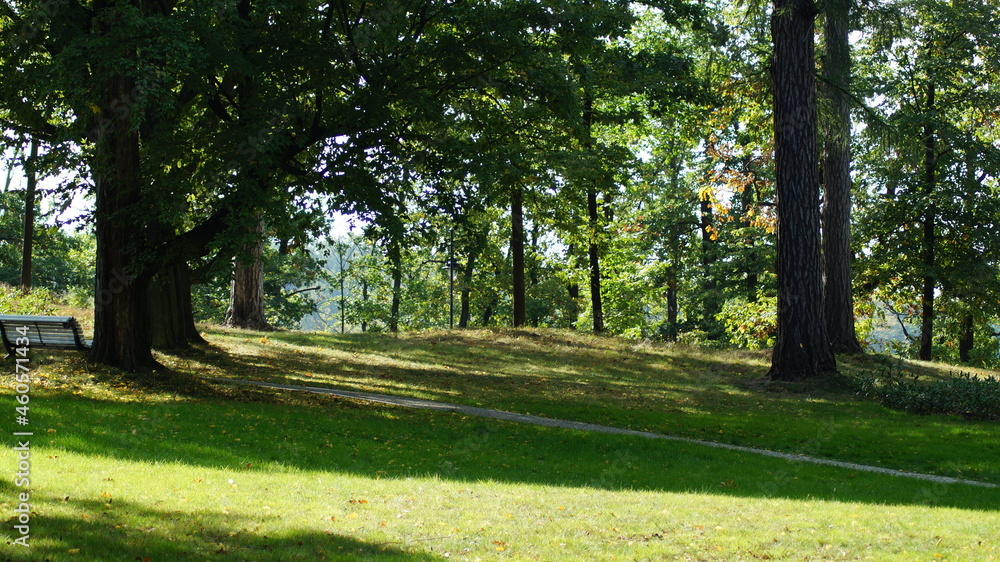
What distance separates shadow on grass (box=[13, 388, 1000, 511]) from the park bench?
8.96 ft

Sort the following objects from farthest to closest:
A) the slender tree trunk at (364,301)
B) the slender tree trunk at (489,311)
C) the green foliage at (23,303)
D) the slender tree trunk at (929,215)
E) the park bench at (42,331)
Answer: the slender tree trunk at (364,301) < the slender tree trunk at (489,311) < the slender tree trunk at (929,215) < the green foliage at (23,303) < the park bench at (42,331)

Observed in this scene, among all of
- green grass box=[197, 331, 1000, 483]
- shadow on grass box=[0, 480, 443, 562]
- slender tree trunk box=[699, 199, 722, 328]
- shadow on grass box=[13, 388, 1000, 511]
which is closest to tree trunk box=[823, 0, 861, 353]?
green grass box=[197, 331, 1000, 483]

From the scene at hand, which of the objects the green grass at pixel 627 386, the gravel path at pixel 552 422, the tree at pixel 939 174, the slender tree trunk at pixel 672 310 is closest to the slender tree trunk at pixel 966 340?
the tree at pixel 939 174

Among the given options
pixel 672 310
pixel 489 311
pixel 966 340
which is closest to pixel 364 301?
pixel 489 311

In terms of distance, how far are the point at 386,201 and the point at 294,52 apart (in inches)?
113

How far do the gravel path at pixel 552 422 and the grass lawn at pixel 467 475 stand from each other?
0.43 m

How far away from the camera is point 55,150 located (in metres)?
14.4

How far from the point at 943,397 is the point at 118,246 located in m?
15.7

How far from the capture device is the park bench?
13594 mm

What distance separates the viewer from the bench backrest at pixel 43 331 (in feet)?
44.6

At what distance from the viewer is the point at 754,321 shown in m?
28.1

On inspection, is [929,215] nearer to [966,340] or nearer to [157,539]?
[966,340]

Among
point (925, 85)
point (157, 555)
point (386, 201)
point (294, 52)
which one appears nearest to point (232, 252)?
point (386, 201)

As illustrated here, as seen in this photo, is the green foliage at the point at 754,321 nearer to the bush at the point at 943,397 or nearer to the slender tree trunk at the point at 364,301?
the bush at the point at 943,397
